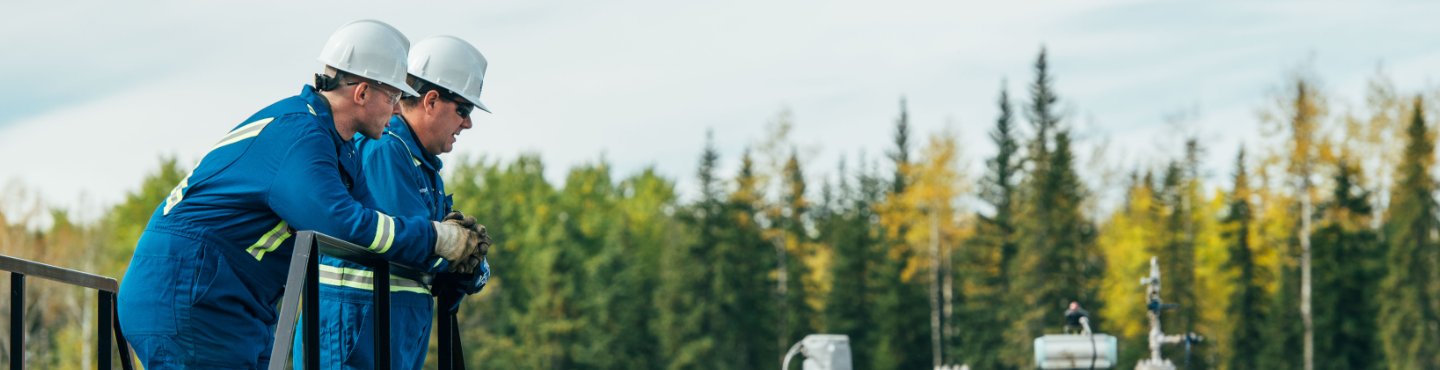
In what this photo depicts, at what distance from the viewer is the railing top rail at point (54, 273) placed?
3.09 metres

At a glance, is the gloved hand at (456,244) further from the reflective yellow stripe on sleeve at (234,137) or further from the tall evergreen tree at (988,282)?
the tall evergreen tree at (988,282)

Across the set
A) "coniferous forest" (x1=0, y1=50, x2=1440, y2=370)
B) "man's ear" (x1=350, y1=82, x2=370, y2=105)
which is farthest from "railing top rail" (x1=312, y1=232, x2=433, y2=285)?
"coniferous forest" (x1=0, y1=50, x2=1440, y2=370)

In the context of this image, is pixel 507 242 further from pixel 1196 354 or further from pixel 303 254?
pixel 303 254

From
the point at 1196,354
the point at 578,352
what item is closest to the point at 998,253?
the point at 1196,354

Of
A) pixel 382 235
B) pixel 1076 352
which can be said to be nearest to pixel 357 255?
pixel 382 235

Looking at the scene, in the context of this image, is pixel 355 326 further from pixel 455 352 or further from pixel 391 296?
pixel 455 352

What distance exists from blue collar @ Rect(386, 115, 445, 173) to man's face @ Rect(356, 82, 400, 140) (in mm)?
583

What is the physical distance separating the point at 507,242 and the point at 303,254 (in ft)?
174

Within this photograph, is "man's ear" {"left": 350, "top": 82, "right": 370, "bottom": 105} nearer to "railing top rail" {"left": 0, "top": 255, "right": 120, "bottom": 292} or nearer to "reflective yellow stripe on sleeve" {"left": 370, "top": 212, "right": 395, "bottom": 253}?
"reflective yellow stripe on sleeve" {"left": 370, "top": 212, "right": 395, "bottom": 253}

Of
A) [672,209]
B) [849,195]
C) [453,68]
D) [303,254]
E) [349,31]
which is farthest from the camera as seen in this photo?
[672,209]

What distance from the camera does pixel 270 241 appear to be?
3.20m

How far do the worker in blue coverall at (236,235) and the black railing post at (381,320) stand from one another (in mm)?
76

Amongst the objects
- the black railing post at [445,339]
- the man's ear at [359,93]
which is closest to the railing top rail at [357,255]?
the black railing post at [445,339]

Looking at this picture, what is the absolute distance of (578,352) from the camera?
49750 mm
